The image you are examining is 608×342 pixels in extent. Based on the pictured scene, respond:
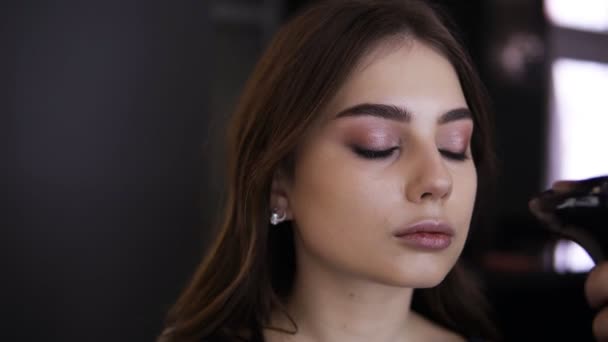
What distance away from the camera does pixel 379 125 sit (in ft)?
3.06

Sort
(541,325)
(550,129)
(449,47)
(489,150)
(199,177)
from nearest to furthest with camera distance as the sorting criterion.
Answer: (449,47) < (489,150) < (541,325) < (199,177) < (550,129)

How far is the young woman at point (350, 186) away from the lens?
0.92 metres

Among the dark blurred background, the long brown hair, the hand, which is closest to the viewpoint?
the hand

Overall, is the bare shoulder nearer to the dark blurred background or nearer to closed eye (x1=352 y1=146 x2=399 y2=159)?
closed eye (x1=352 y1=146 x2=399 y2=159)

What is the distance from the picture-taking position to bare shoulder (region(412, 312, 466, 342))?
1097mm

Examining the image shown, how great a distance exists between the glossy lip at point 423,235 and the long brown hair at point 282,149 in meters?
0.23

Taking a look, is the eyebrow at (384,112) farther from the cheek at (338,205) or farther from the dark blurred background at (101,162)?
the dark blurred background at (101,162)

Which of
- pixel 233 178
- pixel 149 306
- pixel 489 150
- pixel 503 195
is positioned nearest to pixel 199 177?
pixel 149 306

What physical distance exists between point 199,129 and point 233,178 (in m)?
1.10

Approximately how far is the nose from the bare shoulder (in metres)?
0.30

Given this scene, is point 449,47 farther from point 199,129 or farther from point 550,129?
point 550,129

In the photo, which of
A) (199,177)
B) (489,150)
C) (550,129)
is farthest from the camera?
(550,129)

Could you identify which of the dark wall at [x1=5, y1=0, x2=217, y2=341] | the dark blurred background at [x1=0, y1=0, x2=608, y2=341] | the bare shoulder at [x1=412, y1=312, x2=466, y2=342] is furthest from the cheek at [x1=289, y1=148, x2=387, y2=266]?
the dark wall at [x1=5, y1=0, x2=217, y2=341]

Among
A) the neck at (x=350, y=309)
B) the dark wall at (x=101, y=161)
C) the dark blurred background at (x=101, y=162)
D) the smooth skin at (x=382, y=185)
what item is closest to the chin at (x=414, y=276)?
the smooth skin at (x=382, y=185)
